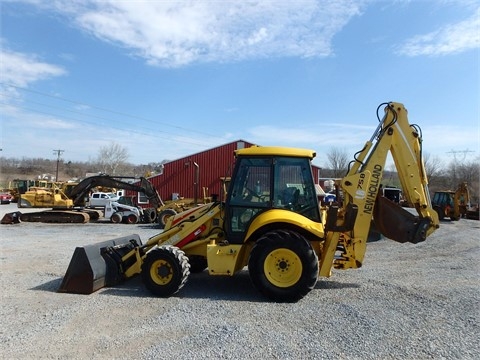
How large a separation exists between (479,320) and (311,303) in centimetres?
231

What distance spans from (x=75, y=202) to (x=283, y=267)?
810 inches

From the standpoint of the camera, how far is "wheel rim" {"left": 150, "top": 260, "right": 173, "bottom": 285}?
6.94 m

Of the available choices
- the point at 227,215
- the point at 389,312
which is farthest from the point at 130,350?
the point at 389,312

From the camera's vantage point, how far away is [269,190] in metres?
7.14

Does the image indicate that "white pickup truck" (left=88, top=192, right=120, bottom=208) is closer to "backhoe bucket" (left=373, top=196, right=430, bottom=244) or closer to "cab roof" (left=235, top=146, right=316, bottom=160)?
"cab roof" (left=235, top=146, right=316, bottom=160)

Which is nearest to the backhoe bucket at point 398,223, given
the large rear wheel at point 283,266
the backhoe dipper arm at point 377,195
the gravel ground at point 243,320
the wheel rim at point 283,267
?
the backhoe dipper arm at point 377,195

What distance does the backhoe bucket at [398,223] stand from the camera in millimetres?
7191

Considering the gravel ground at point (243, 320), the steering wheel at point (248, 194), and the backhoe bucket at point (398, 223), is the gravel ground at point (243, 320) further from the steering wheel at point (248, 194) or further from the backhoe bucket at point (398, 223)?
the steering wheel at point (248, 194)

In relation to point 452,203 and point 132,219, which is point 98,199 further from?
point 452,203

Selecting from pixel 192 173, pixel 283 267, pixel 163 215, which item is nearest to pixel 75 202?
pixel 163 215

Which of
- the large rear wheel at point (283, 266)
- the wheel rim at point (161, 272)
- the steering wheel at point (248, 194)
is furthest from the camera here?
the steering wheel at point (248, 194)

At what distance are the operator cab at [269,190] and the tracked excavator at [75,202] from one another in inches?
674

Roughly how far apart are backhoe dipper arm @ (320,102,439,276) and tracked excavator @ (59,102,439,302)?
2 cm

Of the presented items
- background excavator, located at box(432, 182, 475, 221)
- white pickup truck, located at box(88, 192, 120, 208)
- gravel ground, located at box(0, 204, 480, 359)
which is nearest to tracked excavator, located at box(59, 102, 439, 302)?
gravel ground, located at box(0, 204, 480, 359)
